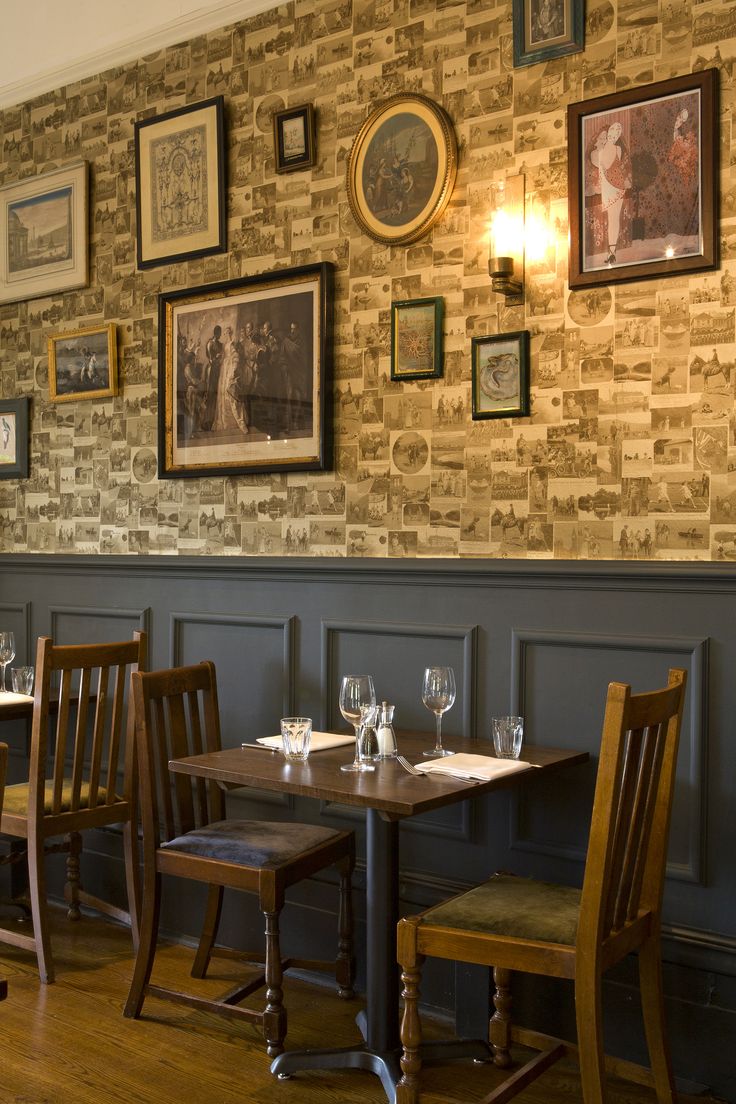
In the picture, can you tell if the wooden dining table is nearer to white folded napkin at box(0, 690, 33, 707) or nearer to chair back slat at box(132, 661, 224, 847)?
chair back slat at box(132, 661, 224, 847)

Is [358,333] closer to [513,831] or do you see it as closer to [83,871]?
[513,831]

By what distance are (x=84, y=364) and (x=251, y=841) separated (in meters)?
2.20

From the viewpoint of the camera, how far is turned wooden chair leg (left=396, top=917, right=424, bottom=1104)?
224 centimetres

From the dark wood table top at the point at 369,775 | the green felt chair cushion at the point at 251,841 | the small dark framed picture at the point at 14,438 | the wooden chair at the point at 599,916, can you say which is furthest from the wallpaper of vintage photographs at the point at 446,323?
the green felt chair cushion at the point at 251,841

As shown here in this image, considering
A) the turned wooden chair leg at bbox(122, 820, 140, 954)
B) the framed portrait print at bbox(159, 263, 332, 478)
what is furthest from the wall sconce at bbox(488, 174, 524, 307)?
the turned wooden chair leg at bbox(122, 820, 140, 954)

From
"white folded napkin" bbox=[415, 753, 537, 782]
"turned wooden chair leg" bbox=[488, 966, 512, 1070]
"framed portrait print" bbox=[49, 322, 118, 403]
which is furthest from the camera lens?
"framed portrait print" bbox=[49, 322, 118, 403]

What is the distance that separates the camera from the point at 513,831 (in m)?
2.96

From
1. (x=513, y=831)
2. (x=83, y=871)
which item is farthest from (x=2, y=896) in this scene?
(x=513, y=831)

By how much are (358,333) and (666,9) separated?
124cm

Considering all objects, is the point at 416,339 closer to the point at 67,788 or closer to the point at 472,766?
the point at 472,766

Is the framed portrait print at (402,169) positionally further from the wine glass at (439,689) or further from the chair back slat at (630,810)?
the chair back slat at (630,810)

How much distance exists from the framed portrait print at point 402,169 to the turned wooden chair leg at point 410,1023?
2.03m

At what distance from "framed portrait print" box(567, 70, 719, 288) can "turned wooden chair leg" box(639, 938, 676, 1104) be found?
1677 millimetres

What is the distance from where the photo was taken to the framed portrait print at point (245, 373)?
3447mm
